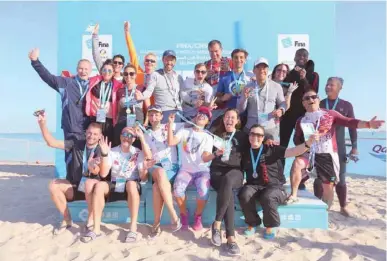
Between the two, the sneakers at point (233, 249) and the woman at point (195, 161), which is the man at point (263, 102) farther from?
the sneakers at point (233, 249)

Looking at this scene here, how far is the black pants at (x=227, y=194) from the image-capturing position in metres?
2.95

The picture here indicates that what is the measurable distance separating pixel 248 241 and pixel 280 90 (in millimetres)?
1636

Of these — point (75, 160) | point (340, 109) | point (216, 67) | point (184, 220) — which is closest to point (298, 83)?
point (340, 109)

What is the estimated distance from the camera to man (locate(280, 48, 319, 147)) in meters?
3.96

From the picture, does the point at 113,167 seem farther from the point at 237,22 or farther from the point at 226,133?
the point at 237,22

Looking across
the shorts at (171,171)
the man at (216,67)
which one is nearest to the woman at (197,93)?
the man at (216,67)

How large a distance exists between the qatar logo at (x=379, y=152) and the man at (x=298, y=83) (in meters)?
6.12

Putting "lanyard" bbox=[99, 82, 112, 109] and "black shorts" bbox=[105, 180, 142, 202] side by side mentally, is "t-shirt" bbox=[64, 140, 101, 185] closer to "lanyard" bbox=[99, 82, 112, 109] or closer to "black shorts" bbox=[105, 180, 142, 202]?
"black shorts" bbox=[105, 180, 142, 202]

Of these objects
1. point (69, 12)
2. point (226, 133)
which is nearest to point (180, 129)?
point (226, 133)

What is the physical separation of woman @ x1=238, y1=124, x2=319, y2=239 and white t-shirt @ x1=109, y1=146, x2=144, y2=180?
1059 millimetres

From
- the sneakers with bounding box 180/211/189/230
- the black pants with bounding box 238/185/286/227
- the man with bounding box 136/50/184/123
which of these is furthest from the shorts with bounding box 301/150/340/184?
the man with bounding box 136/50/184/123

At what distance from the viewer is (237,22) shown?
646cm

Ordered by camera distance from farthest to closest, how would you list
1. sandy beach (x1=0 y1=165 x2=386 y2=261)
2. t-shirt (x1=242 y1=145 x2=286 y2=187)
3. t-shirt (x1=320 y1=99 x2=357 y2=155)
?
t-shirt (x1=320 y1=99 x2=357 y2=155), t-shirt (x1=242 y1=145 x2=286 y2=187), sandy beach (x1=0 y1=165 x2=386 y2=261)

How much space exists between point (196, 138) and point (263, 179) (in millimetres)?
789
